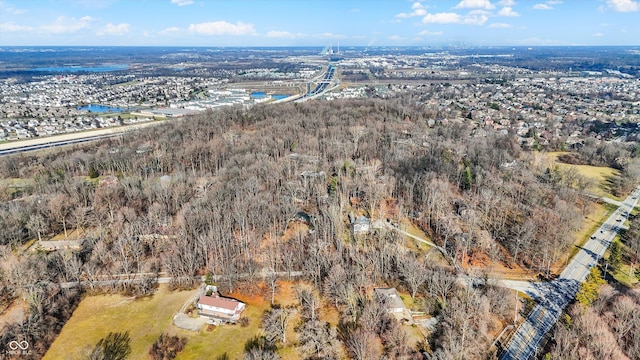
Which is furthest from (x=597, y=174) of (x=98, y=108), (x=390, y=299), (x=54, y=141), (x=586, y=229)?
(x=98, y=108)

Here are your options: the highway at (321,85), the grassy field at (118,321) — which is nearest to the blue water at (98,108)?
the highway at (321,85)

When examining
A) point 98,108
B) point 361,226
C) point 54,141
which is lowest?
point 361,226

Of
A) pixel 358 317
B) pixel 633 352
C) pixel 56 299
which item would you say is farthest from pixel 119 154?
pixel 633 352

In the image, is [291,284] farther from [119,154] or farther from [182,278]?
[119,154]

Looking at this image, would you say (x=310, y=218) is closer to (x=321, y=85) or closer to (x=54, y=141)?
(x=54, y=141)

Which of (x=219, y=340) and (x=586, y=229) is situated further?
(x=586, y=229)

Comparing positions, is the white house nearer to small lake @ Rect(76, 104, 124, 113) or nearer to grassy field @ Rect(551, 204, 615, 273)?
grassy field @ Rect(551, 204, 615, 273)

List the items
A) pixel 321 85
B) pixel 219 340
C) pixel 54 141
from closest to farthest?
1. pixel 219 340
2. pixel 54 141
3. pixel 321 85
